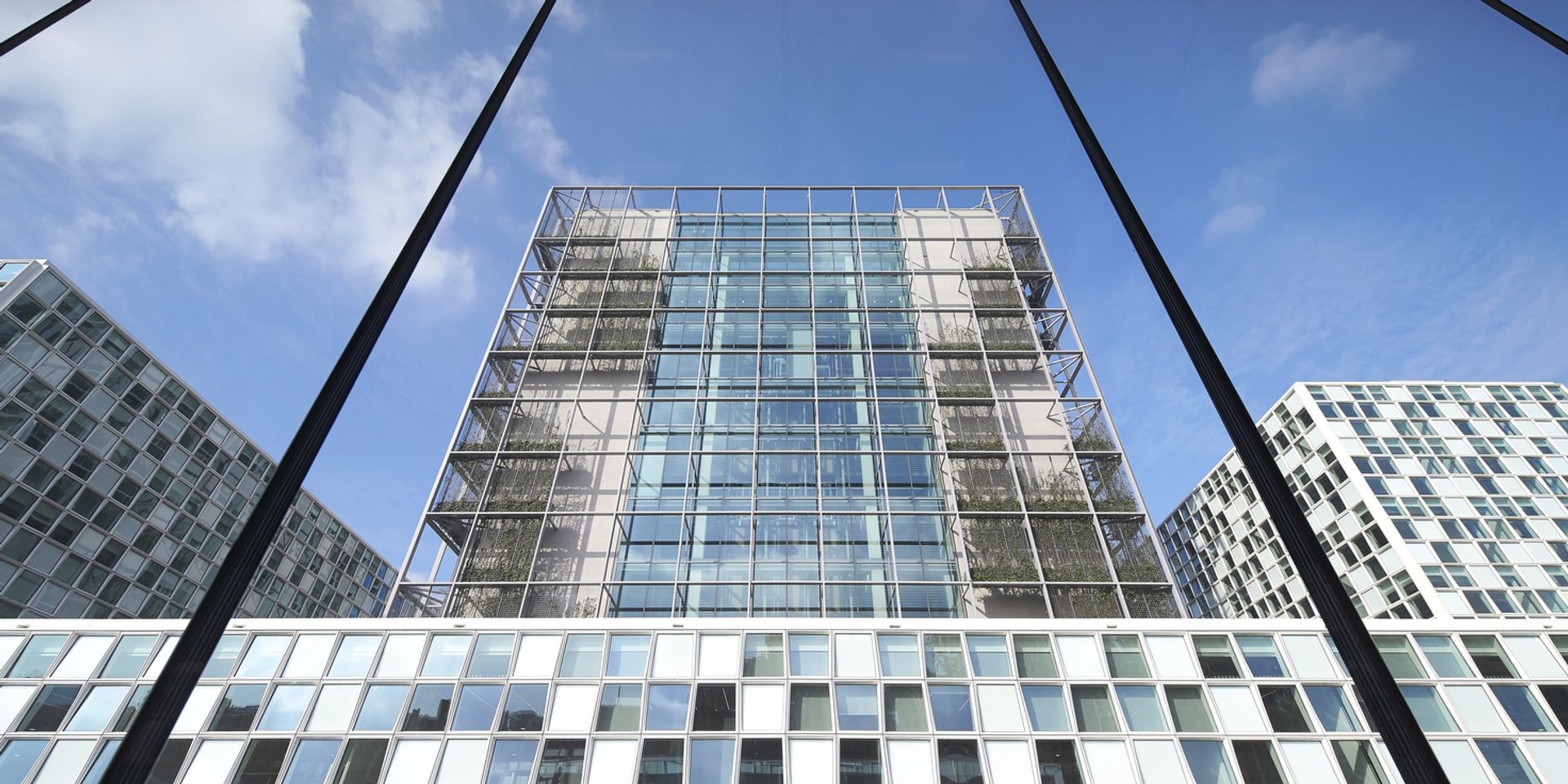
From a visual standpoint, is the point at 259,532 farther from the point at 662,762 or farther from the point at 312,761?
the point at 312,761

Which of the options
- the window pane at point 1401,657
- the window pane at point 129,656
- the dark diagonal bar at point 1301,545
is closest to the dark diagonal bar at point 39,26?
the dark diagonal bar at point 1301,545

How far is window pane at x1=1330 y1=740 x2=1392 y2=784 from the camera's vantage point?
1309cm

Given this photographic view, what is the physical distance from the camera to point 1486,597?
40062mm

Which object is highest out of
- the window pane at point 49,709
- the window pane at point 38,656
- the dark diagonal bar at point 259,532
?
the window pane at point 38,656

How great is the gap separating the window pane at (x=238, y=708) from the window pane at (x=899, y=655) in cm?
1182

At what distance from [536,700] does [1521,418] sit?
203 ft

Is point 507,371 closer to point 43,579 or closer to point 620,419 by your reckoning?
point 620,419

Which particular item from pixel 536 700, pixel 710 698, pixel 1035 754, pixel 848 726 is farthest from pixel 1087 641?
pixel 536 700

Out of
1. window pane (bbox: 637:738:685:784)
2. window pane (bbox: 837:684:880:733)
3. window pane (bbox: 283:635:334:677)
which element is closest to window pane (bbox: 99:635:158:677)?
window pane (bbox: 283:635:334:677)

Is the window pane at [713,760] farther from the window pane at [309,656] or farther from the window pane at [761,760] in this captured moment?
the window pane at [309,656]

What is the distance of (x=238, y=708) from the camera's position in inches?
559

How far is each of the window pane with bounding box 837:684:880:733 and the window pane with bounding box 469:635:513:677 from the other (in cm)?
659

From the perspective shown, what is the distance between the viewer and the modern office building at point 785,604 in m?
13.7

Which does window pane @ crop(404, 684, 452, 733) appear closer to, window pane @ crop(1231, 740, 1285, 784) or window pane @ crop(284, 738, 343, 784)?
window pane @ crop(284, 738, 343, 784)
